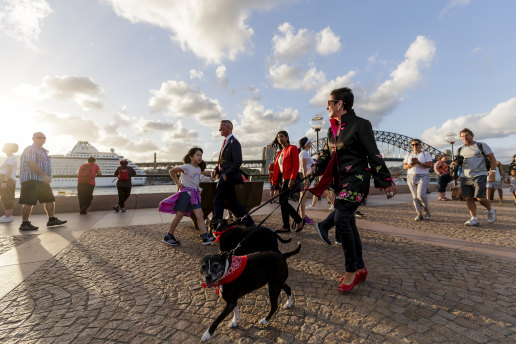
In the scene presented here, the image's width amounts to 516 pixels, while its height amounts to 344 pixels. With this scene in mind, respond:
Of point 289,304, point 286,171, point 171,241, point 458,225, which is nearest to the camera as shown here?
point 289,304

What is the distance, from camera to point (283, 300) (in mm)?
2264

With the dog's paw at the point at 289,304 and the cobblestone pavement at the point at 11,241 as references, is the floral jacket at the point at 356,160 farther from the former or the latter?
the cobblestone pavement at the point at 11,241

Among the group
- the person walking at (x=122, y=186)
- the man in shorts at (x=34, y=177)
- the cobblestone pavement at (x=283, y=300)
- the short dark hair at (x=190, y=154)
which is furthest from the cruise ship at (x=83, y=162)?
the cobblestone pavement at (x=283, y=300)

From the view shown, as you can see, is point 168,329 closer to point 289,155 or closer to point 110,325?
point 110,325

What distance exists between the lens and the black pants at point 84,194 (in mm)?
7328

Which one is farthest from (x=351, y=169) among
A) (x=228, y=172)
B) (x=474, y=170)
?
(x=474, y=170)

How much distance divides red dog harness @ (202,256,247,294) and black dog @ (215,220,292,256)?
836 mm

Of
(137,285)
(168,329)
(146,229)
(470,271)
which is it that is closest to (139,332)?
(168,329)

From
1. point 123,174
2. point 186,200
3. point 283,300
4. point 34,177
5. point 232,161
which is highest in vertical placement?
point 232,161

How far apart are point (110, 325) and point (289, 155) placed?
12.1ft

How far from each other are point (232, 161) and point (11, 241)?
165 inches

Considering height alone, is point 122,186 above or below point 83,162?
below

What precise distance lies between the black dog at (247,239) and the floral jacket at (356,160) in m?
0.89

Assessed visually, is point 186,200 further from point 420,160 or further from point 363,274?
point 420,160
